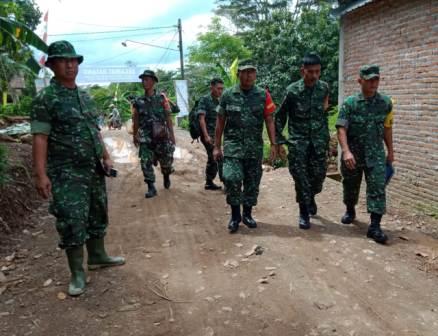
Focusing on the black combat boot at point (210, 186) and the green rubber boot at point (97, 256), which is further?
the black combat boot at point (210, 186)

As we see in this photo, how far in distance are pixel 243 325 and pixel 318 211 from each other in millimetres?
3077

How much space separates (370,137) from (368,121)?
0.57 ft

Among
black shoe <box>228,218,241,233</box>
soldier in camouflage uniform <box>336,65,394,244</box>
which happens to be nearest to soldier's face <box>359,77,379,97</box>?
soldier in camouflage uniform <box>336,65,394,244</box>

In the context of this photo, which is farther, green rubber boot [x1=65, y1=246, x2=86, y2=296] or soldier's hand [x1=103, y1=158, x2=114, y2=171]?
soldier's hand [x1=103, y1=158, x2=114, y2=171]

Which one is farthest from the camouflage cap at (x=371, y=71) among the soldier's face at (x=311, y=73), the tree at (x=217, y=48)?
the tree at (x=217, y=48)

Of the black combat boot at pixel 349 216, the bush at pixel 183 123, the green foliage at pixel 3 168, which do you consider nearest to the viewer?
the black combat boot at pixel 349 216

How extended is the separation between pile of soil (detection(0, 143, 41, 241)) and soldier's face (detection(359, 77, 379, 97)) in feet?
14.4

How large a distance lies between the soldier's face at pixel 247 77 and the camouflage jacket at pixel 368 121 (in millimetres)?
1047

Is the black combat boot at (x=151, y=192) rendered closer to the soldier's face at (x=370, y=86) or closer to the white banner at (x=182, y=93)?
the soldier's face at (x=370, y=86)

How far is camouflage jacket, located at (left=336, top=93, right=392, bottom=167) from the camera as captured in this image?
14.2 ft

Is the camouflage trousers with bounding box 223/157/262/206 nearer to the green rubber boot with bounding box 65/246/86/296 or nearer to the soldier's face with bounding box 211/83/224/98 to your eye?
the green rubber boot with bounding box 65/246/86/296

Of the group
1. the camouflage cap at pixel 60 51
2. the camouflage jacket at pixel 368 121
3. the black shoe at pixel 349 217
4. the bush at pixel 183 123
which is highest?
the camouflage cap at pixel 60 51

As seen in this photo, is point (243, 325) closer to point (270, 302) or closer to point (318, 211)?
point (270, 302)

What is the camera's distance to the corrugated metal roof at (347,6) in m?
7.10
